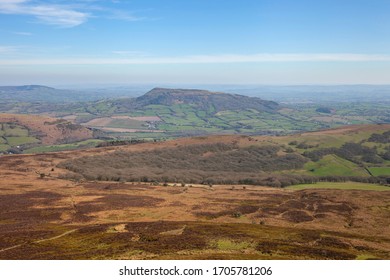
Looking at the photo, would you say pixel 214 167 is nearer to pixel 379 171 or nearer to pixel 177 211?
pixel 379 171

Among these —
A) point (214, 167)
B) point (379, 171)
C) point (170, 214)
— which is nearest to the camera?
point (170, 214)

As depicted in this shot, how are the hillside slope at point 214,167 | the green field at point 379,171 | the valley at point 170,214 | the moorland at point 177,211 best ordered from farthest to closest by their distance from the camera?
1. the green field at point 379,171
2. the hillside slope at point 214,167
3. the moorland at point 177,211
4. the valley at point 170,214

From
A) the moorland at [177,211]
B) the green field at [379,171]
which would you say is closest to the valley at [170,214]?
the moorland at [177,211]

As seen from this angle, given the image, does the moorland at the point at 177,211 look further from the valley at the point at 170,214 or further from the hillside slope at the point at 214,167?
the hillside slope at the point at 214,167

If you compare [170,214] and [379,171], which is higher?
[170,214]

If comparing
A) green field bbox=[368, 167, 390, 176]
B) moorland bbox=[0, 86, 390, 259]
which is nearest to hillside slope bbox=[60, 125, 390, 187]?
green field bbox=[368, 167, 390, 176]

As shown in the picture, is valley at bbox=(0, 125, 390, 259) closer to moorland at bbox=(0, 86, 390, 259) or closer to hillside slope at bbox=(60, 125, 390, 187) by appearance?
moorland at bbox=(0, 86, 390, 259)

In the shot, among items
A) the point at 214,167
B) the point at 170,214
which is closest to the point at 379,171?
the point at 214,167

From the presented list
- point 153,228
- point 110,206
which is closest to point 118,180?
point 110,206

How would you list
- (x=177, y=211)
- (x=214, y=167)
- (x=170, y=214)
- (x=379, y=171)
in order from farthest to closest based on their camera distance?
(x=214, y=167)
(x=379, y=171)
(x=177, y=211)
(x=170, y=214)

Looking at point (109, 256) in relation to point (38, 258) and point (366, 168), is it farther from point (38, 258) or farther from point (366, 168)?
point (366, 168)
